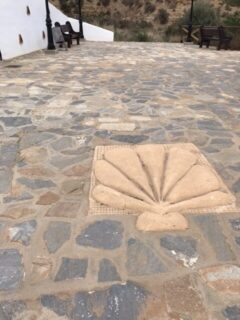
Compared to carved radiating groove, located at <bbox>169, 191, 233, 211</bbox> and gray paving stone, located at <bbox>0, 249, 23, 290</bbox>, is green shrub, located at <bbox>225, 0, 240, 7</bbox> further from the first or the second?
gray paving stone, located at <bbox>0, 249, 23, 290</bbox>

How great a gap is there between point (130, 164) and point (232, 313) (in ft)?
5.90

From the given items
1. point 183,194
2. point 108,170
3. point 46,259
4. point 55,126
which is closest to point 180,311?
point 46,259

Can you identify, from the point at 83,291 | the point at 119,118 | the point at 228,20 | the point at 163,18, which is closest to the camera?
the point at 83,291

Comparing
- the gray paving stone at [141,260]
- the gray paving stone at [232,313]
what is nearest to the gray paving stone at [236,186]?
the gray paving stone at [141,260]

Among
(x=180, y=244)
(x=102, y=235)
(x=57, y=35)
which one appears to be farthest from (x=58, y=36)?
(x=180, y=244)

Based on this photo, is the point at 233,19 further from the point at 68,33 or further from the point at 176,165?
the point at 176,165

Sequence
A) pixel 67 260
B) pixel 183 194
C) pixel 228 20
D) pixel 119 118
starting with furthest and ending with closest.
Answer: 1. pixel 228 20
2. pixel 119 118
3. pixel 183 194
4. pixel 67 260

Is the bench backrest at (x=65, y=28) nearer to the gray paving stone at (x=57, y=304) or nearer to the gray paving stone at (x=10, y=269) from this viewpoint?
the gray paving stone at (x=10, y=269)

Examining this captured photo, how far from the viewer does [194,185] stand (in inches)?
114

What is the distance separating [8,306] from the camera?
1776mm

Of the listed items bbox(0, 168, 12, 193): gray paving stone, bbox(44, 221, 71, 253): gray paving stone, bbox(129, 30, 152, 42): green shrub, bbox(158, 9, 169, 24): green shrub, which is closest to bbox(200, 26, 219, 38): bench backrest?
bbox(129, 30, 152, 42): green shrub

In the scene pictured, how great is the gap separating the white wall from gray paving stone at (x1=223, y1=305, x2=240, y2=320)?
9.51 meters

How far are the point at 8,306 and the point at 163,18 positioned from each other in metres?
30.0

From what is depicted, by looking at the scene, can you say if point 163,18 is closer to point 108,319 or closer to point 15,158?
point 15,158
